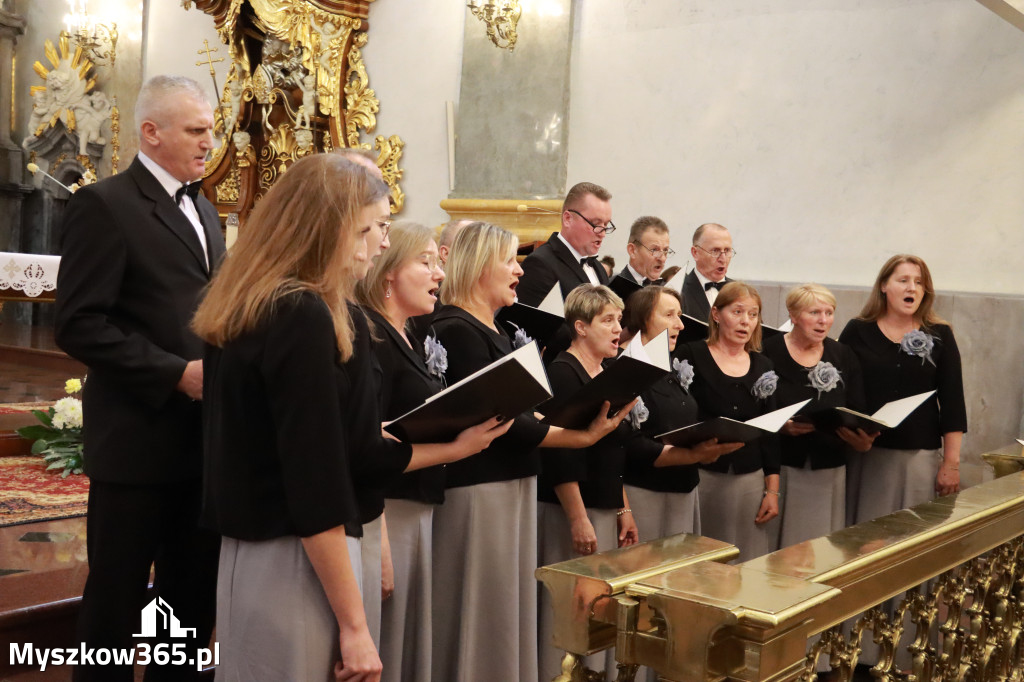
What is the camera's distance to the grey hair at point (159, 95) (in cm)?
262

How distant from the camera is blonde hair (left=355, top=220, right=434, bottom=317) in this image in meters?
2.72

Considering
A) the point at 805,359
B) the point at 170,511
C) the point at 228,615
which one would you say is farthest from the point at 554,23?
the point at 228,615

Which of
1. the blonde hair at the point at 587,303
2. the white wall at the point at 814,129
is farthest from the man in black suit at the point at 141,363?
the white wall at the point at 814,129

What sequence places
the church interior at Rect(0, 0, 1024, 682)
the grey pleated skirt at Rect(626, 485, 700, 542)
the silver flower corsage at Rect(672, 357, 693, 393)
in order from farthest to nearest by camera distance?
the church interior at Rect(0, 0, 1024, 682) → the silver flower corsage at Rect(672, 357, 693, 393) → the grey pleated skirt at Rect(626, 485, 700, 542)

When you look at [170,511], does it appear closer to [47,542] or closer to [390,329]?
[390,329]

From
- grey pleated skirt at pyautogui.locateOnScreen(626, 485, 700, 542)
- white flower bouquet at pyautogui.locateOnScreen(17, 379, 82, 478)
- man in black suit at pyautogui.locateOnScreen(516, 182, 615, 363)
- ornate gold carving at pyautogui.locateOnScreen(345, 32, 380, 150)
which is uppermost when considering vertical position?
ornate gold carving at pyautogui.locateOnScreen(345, 32, 380, 150)

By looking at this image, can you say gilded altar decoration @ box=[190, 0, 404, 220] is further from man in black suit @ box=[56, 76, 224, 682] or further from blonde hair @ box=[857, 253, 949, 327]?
man in black suit @ box=[56, 76, 224, 682]

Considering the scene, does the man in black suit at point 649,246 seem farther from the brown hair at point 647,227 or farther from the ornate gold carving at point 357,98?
the ornate gold carving at point 357,98

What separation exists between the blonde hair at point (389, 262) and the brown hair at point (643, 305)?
1398mm

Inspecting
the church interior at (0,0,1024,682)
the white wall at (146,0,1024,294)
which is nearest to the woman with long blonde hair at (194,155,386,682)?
the church interior at (0,0,1024,682)

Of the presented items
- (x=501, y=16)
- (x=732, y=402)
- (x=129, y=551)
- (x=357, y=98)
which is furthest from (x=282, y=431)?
(x=357, y=98)

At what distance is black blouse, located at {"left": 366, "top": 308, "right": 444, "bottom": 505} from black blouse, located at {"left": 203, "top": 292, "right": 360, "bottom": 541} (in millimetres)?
761

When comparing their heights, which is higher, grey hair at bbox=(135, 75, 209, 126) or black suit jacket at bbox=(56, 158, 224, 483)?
grey hair at bbox=(135, 75, 209, 126)

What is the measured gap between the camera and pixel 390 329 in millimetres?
2697
